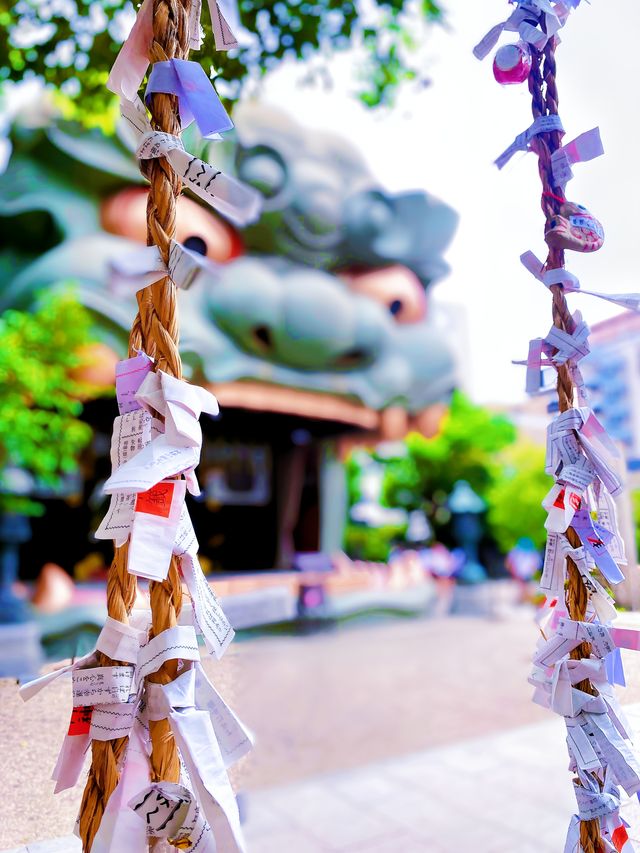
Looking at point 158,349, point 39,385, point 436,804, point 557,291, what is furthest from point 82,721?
point 39,385

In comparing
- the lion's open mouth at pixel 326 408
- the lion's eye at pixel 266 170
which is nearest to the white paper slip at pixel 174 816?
the lion's open mouth at pixel 326 408

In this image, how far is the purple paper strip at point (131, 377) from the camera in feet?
1.47

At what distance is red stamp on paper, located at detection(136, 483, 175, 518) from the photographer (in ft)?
1.37

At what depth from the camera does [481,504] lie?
312 inches

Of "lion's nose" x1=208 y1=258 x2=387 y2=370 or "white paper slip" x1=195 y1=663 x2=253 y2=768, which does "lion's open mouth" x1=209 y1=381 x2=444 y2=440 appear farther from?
"white paper slip" x1=195 y1=663 x2=253 y2=768

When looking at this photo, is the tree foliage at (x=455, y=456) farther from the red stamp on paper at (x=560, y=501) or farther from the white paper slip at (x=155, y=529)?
the white paper slip at (x=155, y=529)

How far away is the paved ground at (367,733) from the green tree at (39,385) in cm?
165

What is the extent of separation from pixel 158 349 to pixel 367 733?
2777 millimetres

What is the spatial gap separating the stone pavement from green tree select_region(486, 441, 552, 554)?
537 cm

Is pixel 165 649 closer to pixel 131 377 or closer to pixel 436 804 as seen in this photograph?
pixel 131 377

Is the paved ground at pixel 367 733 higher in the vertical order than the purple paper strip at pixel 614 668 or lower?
lower

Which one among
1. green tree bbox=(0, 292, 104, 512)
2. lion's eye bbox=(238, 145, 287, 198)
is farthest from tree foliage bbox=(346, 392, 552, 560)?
green tree bbox=(0, 292, 104, 512)

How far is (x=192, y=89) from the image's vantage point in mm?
460

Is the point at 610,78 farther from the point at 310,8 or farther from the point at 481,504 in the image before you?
the point at 481,504
